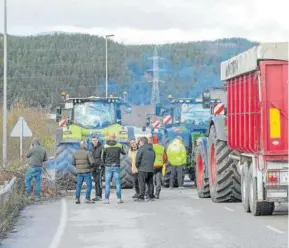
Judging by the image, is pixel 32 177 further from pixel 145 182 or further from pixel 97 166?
pixel 145 182

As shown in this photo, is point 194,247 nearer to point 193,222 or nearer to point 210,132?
point 193,222

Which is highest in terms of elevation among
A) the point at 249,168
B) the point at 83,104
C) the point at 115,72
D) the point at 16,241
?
the point at 115,72

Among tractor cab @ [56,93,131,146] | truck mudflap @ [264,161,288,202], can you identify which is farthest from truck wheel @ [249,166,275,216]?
tractor cab @ [56,93,131,146]

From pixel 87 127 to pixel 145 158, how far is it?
6.74 metres

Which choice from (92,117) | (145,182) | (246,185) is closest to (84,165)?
(145,182)

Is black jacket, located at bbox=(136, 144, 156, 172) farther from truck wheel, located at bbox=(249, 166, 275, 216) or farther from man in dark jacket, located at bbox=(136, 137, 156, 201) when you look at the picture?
truck wheel, located at bbox=(249, 166, 275, 216)

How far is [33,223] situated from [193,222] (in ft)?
10.9

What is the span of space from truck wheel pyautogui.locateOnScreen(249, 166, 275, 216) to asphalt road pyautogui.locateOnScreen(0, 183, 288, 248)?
0.18 m

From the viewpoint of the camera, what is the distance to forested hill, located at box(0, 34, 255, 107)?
313ft

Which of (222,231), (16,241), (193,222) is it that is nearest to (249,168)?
(193,222)

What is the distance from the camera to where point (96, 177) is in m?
23.5

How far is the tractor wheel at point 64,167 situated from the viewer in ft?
84.7

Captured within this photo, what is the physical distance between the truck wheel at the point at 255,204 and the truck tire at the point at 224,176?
292 centimetres

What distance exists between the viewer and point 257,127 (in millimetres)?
16781
